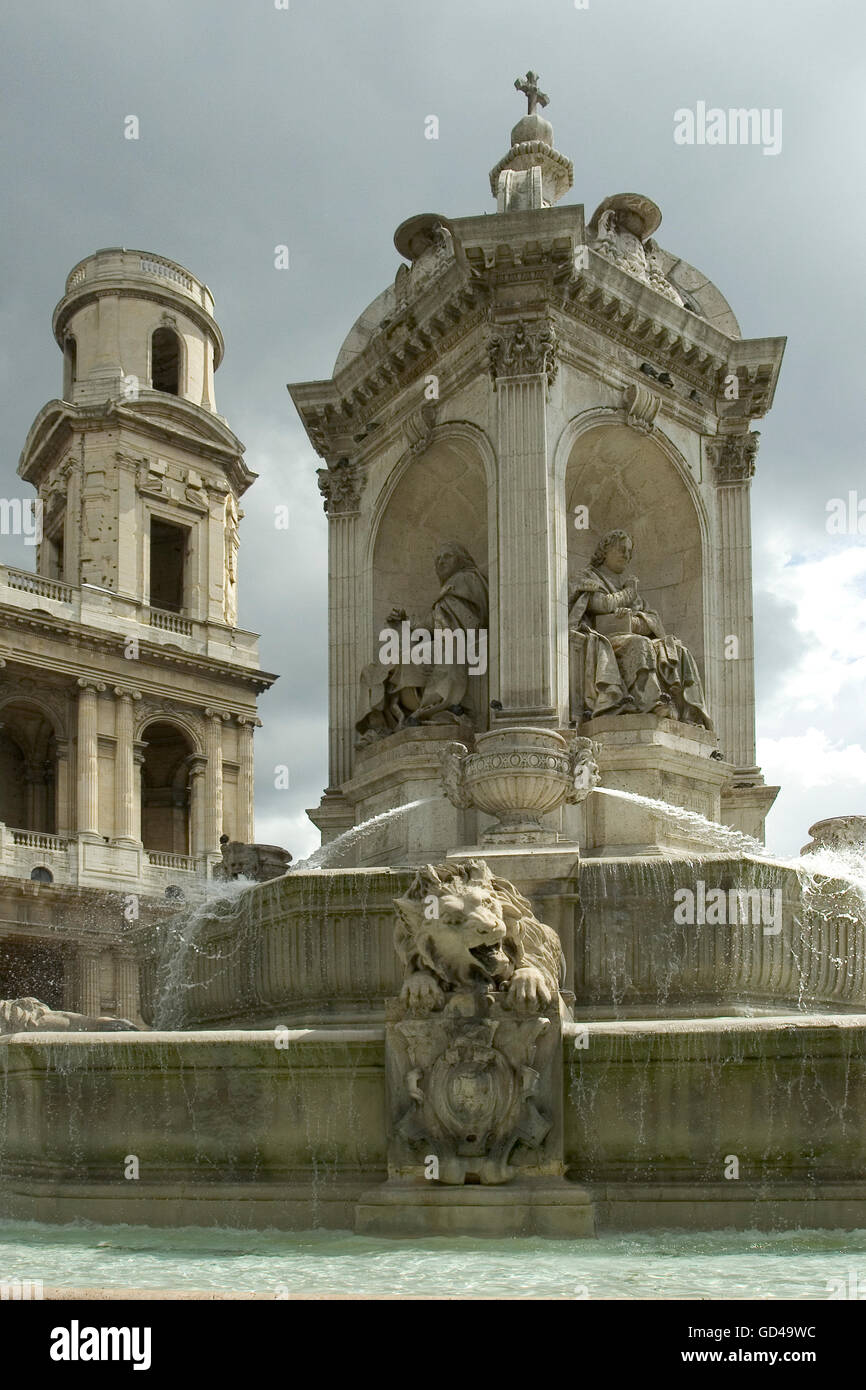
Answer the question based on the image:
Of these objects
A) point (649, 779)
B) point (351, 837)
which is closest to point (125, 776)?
point (351, 837)

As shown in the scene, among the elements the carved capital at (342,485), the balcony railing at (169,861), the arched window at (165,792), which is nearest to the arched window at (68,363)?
the arched window at (165,792)

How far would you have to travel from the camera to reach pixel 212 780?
55.3m

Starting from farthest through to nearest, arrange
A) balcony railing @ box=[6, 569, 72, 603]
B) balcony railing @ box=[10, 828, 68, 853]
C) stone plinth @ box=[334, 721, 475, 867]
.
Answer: balcony railing @ box=[6, 569, 72, 603] → balcony railing @ box=[10, 828, 68, 853] → stone plinth @ box=[334, 721, 475, 867]

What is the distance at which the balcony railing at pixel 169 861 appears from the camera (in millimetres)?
52000

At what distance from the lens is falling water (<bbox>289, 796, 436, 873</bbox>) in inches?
536

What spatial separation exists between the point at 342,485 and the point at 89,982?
110 feet

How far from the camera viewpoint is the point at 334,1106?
870 centimetres

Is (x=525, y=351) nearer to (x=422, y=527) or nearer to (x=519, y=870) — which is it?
(x=422, y=527)

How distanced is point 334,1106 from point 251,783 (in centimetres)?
4859

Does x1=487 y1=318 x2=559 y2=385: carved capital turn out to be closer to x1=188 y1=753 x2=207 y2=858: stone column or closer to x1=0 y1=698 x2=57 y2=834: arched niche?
x1=188 y1=753 x2=207 y2=858: stone column

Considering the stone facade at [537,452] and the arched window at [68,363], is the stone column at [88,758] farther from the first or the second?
the stone facade at [537,452]

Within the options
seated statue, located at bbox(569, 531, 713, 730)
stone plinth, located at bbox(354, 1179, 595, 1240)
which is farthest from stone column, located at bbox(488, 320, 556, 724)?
stone plinth, located at bbox(354, 1179, 595, 1240)

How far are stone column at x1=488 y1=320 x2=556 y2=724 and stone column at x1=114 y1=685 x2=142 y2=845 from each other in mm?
39493
